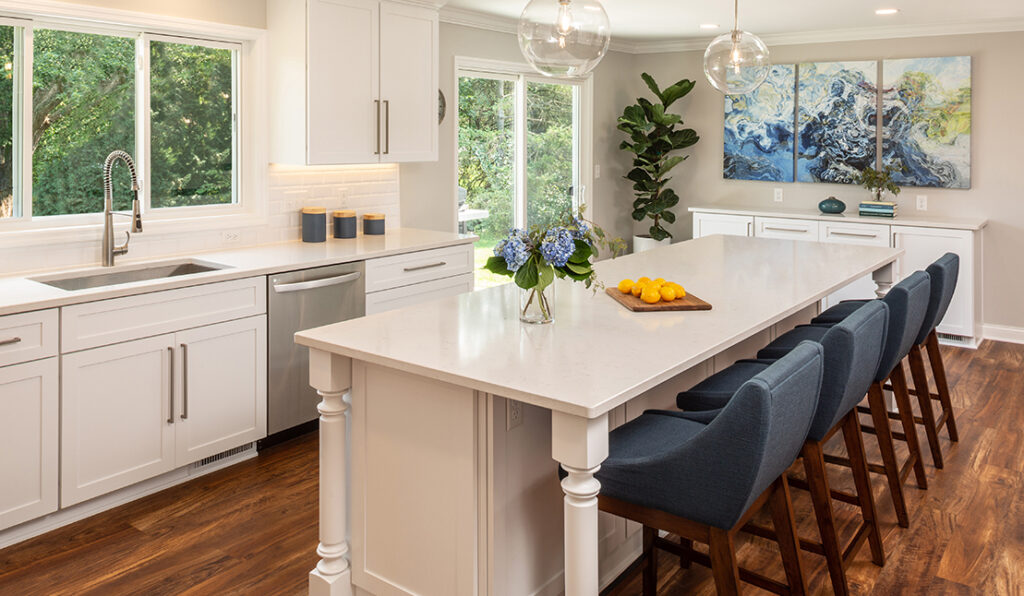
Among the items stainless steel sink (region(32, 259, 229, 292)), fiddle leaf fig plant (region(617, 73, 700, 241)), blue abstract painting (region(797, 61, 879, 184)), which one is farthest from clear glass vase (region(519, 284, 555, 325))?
blue abstract painting (region(797, 61, 879, 184))

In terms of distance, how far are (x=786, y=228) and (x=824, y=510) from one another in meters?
4.46

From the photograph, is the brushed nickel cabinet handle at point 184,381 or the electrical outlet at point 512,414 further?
the brushed nickel cabinet handle at point 184,381

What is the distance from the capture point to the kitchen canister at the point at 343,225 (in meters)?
4.74

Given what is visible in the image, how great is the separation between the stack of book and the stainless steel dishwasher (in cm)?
416

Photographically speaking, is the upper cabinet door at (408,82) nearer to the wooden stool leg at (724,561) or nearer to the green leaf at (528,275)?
the green leaf at (528,275)

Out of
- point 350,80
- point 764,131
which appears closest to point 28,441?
point 350,80

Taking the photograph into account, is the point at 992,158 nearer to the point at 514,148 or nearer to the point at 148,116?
the point at 514,148

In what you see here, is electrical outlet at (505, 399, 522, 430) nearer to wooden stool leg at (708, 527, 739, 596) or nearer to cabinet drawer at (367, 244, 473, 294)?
wooden stool leg at (708, 527, 739, 596)

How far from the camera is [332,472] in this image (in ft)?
8.19

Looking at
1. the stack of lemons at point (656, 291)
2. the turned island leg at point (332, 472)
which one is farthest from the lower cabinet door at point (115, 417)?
the stack of lemons at point (656, 291)

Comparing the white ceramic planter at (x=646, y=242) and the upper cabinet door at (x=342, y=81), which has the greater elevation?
the upper cabinet door at (x=342, y=81)

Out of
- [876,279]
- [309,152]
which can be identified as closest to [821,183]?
[876,279]

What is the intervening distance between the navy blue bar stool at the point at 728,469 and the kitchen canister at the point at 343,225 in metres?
2.84

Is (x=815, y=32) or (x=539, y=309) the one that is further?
(x=815, y=32)
